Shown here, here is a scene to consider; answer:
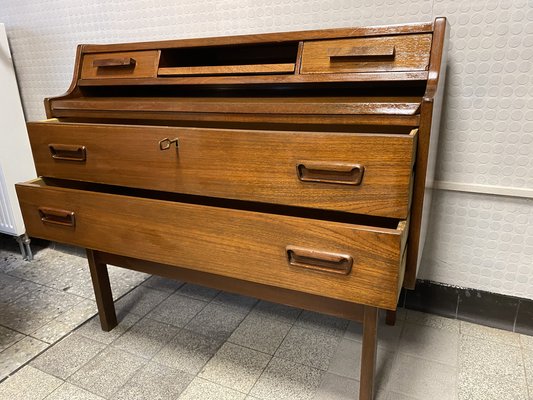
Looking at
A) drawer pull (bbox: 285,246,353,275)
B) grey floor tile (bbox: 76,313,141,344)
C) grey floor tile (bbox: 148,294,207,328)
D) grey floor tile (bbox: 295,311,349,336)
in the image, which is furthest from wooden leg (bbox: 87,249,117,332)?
drawer pull (bbox: 285,246,353,275)

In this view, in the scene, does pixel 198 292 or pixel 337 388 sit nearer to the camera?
pixel 337 388

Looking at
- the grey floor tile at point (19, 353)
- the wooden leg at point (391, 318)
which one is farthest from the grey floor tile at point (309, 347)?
the grey floor tile at point (19, 353)

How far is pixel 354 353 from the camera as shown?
46.2 inches

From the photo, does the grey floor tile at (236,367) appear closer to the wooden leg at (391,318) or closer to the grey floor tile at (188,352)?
the grey floor tile at (188,352)

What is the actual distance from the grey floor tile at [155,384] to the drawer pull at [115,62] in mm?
842

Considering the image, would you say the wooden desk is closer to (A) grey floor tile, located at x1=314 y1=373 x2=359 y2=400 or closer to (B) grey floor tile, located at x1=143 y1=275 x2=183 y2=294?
(A) grey floor tile, located at x1=314 y1=373 x2=359 y2=400

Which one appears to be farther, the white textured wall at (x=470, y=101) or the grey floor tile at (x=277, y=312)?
the grey floor tile at (x=277, y=312)

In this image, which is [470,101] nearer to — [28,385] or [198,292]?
[198,292]

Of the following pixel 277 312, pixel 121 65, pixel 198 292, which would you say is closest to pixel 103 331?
pixel 198 292

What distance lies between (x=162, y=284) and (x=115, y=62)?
0.85m

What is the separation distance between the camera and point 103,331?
1297 mm

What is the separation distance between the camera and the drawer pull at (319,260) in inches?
29.6

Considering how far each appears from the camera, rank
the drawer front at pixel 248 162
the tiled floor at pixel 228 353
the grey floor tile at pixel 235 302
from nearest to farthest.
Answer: the drawer front at pixel 248 162 < the tiled floor at pixel 228 353 < the grey floor tile at pixel 235 302

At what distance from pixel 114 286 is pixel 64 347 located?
0.36 meters
